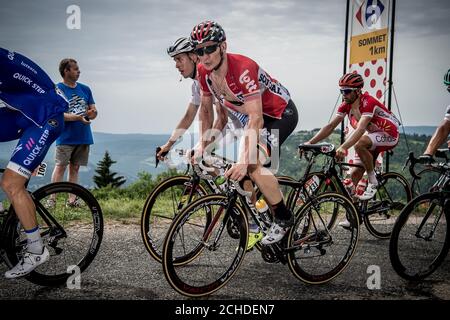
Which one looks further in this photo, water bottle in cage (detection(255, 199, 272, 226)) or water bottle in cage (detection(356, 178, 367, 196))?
water bottle in cage (detection(356, 178, 367, 196))

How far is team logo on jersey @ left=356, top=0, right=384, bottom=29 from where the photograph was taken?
868cm

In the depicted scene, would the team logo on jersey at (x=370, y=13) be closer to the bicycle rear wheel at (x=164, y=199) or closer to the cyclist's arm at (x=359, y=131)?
the cyclist's arm at (x=359, y=131)

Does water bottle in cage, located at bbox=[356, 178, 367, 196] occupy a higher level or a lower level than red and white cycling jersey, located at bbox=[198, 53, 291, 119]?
lower

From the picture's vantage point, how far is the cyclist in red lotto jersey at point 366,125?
19.6 feet

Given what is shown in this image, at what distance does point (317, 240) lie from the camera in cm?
407

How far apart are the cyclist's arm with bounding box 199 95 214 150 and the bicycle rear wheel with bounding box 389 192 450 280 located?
2194mm

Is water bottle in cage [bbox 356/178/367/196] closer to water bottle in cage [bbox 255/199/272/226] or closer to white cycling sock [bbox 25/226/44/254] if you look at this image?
water bottle in cage [bbox 255/199/272/226]

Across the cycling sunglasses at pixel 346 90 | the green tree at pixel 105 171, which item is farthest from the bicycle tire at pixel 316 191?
the green tree at pixel 105 171

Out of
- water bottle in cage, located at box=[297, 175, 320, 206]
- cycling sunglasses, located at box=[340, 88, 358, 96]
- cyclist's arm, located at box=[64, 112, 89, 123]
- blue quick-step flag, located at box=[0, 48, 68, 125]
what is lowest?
water bottle in cage, located at box=[297, 175, 320, 206]

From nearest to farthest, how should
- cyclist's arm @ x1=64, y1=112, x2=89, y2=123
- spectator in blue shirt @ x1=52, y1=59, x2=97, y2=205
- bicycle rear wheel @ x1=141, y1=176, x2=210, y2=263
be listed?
bicycle rear wheel @ x1=141, y1=176, x2=210, y2=263
cyclist's arm @ x1=64, y1=112, x2=89, y2=123
spectator in blue shirt @ x1=52, y1=59, x2=97, y2=205

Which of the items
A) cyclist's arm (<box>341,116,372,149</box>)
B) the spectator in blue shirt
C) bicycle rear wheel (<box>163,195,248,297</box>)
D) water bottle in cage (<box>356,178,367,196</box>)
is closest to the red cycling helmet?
cyclist's arm (<box>341,116,372,149</box>)

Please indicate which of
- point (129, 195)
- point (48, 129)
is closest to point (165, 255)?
point (48, 129)

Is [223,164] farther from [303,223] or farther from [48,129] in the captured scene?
[48,129]

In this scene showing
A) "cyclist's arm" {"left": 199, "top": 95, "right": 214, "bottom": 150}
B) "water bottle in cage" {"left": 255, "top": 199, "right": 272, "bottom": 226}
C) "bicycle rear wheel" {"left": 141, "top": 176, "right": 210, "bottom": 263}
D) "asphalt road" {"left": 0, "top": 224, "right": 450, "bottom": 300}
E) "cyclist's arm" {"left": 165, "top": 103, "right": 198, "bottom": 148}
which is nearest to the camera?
"asphalt road" {"left": 0, "top": 224, "right": 450, "bottom": 300}
